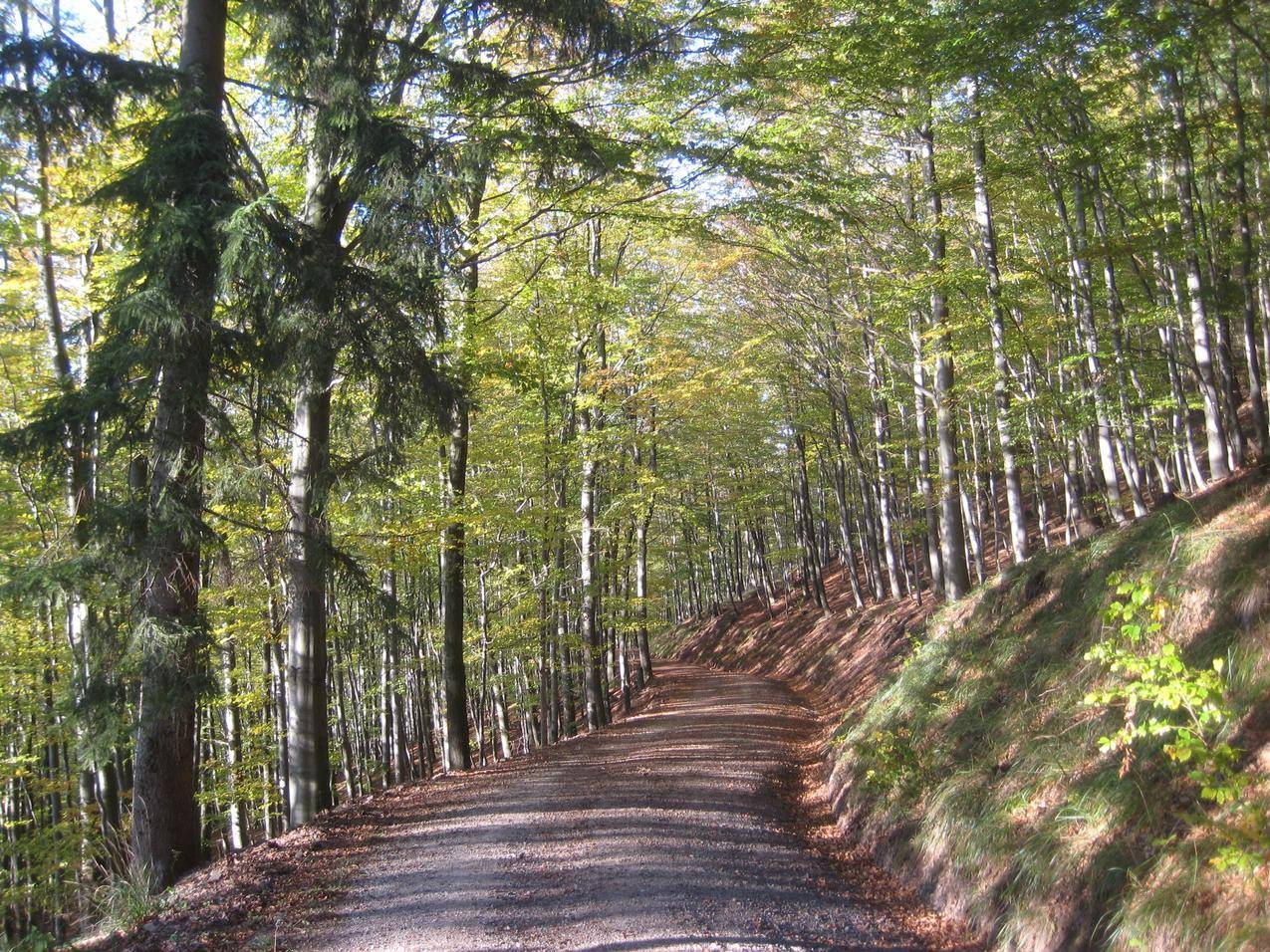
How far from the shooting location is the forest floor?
4867 millimetres

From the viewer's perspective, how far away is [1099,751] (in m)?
4.90

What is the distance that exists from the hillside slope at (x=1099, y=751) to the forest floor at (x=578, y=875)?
597mm

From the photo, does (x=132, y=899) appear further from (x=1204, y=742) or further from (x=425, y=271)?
(x=1204, y=742)

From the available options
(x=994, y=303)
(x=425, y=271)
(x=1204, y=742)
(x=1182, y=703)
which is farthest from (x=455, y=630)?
(x=1204, y=742)

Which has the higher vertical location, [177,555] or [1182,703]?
[177,555]

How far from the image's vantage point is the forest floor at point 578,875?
16.0 feet

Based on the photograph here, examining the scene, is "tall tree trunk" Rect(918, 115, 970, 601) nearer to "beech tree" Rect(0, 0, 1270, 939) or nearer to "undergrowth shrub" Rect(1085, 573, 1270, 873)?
"beech tree" Rect(0, 0, 1270, 939)

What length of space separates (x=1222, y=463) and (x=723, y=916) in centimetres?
601

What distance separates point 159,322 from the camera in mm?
5902

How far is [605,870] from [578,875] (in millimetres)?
222

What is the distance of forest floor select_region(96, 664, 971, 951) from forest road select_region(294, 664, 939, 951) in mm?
16

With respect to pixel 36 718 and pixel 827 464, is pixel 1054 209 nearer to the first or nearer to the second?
pixel 827 464

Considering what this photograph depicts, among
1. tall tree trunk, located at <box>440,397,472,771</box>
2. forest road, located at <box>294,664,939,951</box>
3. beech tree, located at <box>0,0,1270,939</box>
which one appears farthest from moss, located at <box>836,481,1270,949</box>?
tall tree trunk, located at <box>440,397,472,771</box>

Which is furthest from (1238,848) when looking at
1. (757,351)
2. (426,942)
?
(757,351)
